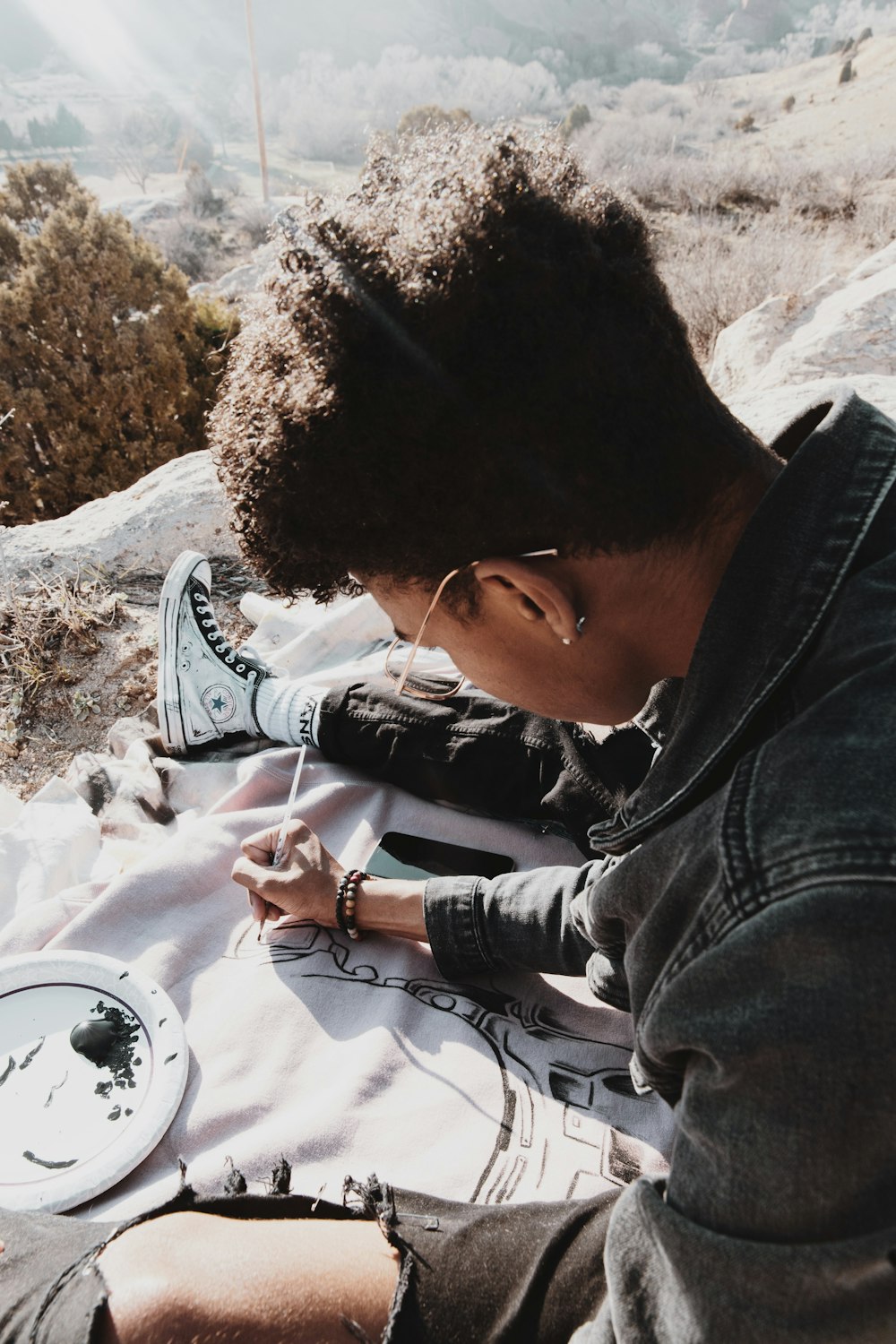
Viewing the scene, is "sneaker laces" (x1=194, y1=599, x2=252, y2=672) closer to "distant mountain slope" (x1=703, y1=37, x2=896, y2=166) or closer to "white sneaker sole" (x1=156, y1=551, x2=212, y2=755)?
"white sneaker sole" (x1=156, y1=551, x2=212, y2=755)

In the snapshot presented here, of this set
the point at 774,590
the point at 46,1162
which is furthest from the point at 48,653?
the point at 774,590

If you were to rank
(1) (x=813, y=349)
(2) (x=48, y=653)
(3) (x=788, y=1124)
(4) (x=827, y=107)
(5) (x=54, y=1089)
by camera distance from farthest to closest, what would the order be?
(4) (x=827, y=107)
(1) (x=813, y=349)
(2) (x=48, y=653)
(5) (x=54, y=1089)
(3) (x=788, y=1124)

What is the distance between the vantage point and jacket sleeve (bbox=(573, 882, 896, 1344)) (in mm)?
740

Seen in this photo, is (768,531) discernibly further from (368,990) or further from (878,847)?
(368,990)

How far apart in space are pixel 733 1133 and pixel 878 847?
0.32 metres

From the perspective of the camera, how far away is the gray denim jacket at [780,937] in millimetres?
754

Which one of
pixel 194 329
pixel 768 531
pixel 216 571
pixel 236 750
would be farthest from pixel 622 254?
pixel 194 329

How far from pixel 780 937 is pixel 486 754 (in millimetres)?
1459

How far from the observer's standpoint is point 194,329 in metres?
6.36

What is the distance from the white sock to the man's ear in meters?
1.37

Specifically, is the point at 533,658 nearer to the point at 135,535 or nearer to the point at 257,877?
the point at 257,877

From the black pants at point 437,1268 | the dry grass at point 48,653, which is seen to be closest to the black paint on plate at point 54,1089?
the black pants at point 437,1268

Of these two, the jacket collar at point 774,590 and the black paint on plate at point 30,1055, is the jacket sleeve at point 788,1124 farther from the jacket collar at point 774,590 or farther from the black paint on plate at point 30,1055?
the black paint on plate at point 30,1055

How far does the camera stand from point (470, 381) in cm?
99
